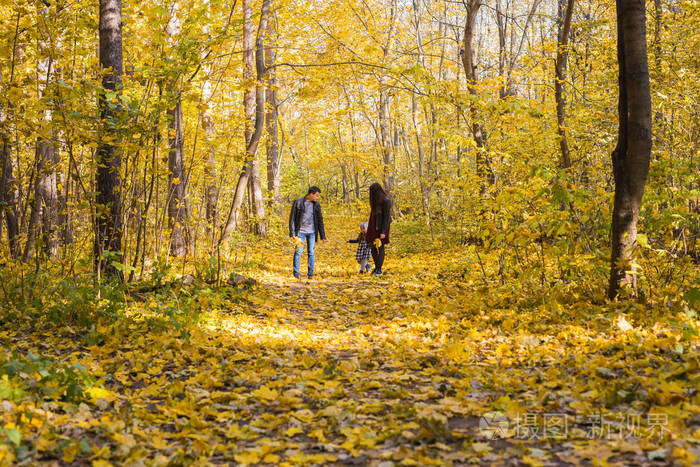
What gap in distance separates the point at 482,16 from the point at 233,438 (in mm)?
29024

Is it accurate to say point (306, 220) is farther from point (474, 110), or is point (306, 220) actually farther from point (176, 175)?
point (474, 110)

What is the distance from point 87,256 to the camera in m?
7.00

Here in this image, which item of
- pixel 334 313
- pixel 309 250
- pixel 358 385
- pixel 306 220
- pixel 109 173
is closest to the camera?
pixel 358 385

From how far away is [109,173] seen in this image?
6.48 meters

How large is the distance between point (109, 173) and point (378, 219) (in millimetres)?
5492

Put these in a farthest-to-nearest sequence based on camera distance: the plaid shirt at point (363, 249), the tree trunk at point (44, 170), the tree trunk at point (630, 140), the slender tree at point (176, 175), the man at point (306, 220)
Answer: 1. the plaid shirt at point (363, 249)
2. the man at point (306, 220)
3. the slender tree at point (176, 175)
4. the tree trunk at point (44, 170)
5. the tree trunk at point (630, 140)

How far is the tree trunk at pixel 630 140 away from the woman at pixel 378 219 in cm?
522

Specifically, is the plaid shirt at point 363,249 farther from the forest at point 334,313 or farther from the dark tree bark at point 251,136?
the dark tree bark at point 251,136

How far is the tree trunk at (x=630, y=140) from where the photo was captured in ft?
17.7

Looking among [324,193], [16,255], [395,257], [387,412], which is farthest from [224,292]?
[324,193]

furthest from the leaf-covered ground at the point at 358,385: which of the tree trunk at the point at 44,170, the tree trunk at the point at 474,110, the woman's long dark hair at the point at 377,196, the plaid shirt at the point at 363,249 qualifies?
the plaid shirt at the point at 363,249

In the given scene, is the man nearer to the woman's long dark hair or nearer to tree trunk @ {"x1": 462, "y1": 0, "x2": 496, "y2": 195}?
the woman's long dark hair

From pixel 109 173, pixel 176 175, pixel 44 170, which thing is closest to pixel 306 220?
pixel 176 175

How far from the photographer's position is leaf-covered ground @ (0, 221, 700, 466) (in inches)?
113
